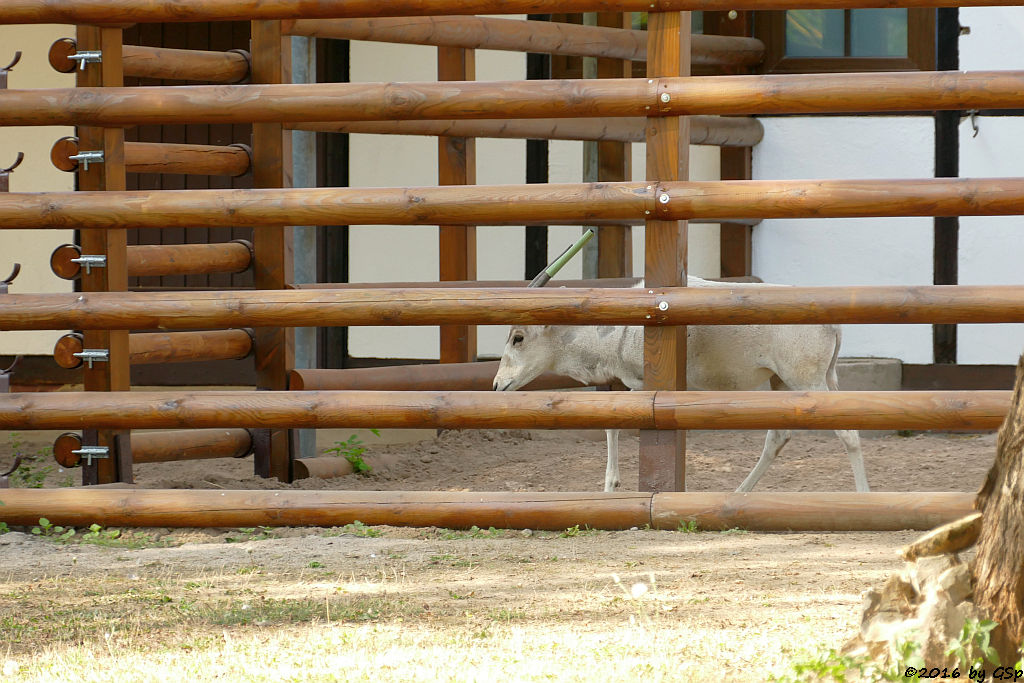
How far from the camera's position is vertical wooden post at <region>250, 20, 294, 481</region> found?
6.52 metres

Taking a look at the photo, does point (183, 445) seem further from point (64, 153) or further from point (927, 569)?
point (927, 569)

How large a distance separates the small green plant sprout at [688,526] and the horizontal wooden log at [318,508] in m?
0.15

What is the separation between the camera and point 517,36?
7695 mm

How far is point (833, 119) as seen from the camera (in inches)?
368

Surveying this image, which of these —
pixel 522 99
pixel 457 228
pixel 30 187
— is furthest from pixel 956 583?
pixel 30 187

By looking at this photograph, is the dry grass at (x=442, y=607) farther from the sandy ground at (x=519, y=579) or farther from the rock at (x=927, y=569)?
the rock at (x=927, y=569)

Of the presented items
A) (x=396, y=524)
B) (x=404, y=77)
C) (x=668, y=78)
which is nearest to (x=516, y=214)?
(x=668, y=78)

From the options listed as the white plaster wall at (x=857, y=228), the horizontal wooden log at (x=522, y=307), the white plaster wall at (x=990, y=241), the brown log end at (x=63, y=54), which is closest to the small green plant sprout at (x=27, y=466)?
the horizontal wooden log at (x=522, y=307)

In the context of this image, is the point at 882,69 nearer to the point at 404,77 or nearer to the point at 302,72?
the point at 404,77

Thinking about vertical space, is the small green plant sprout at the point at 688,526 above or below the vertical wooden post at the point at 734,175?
below

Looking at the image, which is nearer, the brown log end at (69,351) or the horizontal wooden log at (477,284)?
the brown log end at (69,351)

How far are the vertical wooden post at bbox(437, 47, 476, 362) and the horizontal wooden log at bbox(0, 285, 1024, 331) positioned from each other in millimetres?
2477

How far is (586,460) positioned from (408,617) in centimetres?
427

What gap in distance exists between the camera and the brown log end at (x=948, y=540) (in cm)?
289
